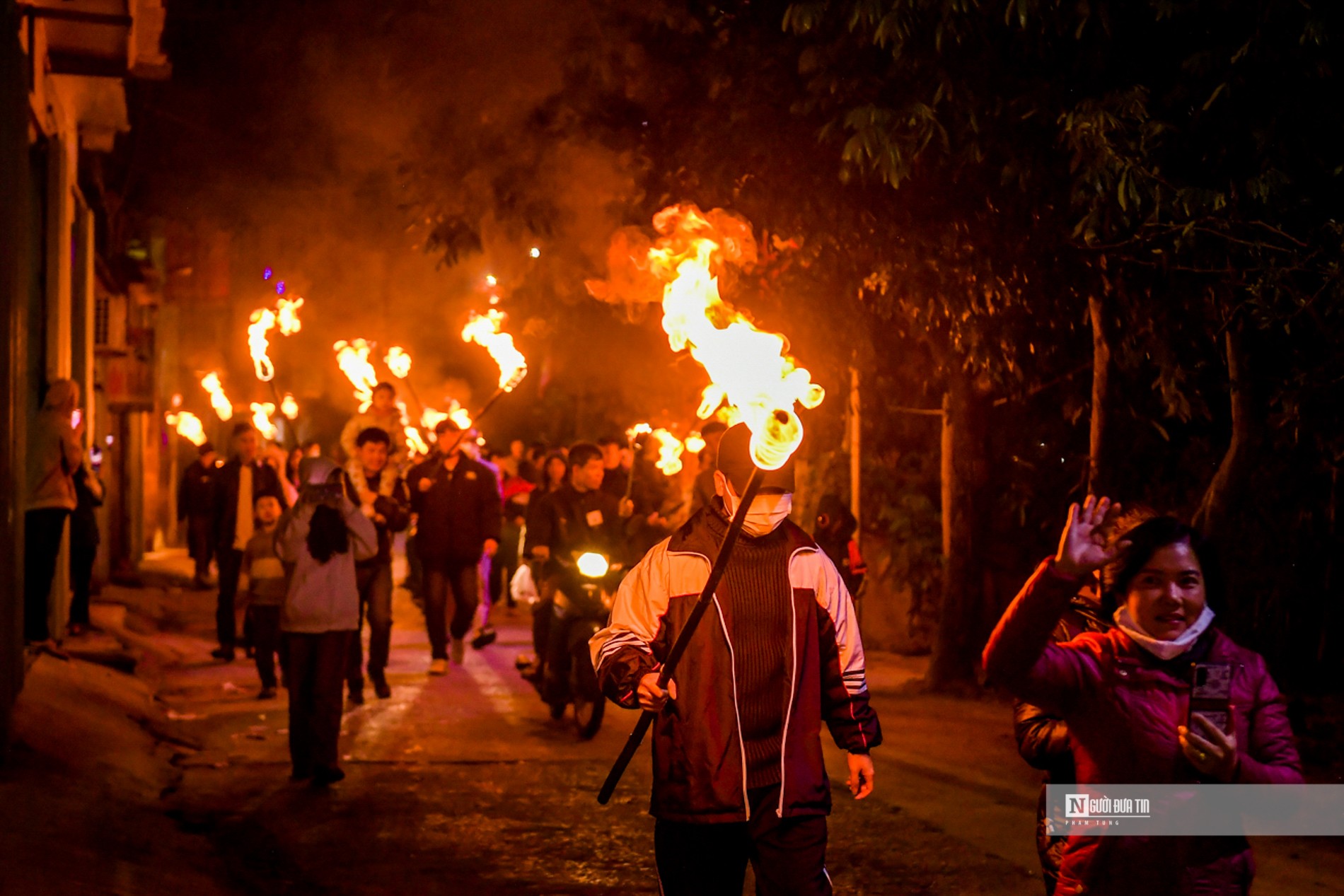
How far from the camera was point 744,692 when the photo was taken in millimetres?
4145

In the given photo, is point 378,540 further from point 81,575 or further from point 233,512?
point 81,575

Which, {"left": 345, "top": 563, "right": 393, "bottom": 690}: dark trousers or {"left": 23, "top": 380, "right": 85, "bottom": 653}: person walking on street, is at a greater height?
{"left": 23, "top": 380, "right": 85, "bottom": 653}: person walking on street

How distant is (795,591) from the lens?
4.27 meters

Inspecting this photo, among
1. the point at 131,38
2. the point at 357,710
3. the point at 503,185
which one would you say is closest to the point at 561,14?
the point at 503,185

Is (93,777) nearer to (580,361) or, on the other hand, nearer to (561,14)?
(561,14)

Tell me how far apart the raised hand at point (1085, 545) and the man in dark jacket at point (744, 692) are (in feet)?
3.30

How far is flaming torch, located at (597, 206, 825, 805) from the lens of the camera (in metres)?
4.08

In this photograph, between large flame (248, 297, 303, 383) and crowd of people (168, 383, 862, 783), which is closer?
crowd of people (168, 383, 862, 783)

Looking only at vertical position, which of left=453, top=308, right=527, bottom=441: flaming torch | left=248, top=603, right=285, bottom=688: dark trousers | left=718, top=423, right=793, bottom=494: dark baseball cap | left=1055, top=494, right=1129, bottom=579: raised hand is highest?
left=453, top=308, right=527, bottom=441: flaming torch

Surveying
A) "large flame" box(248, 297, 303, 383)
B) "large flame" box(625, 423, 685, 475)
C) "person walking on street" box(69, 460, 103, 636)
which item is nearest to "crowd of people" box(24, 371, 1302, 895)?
"person walking on street" box(69, 460, 103, 636)

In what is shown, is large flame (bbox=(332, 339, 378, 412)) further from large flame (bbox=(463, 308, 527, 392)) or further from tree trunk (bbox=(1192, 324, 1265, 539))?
tree trunk (bbox=(1192, 324, 1265, 539))

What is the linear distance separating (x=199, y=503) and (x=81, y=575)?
685 centimetres

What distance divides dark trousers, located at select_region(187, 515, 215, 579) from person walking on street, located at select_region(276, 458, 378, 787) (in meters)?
11.6

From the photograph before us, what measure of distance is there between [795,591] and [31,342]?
1033cm
